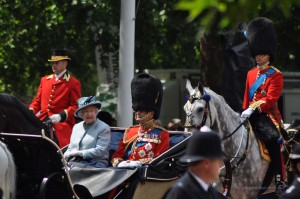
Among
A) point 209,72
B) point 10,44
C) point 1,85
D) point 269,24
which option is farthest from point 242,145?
point 1,85

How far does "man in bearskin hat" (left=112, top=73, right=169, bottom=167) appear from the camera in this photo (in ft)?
29.2

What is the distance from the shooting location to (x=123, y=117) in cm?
1309

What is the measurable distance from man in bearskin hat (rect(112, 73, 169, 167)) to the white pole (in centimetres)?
364

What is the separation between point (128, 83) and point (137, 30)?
3724mm

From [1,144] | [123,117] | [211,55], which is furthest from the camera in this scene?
[211,55]

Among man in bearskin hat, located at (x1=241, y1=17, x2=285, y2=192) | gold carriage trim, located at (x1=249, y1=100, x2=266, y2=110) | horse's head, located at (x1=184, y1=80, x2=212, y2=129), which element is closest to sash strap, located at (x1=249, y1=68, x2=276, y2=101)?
man in bearskin hat, located at (x1=241, y1=17, x2=285, y2=192)

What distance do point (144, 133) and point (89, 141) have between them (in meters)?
0.53

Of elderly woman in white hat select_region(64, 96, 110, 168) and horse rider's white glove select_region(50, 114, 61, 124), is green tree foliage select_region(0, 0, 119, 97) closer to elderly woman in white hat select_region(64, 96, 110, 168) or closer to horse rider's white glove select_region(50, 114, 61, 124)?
horse rider's white glove select_region(50, 114, 61, 124)

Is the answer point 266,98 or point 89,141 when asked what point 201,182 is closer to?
point 89,141

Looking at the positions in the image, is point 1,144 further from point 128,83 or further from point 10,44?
point 10,44

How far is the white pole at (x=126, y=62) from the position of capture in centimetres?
1312

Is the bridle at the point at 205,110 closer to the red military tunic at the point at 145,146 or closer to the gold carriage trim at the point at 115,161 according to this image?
the red military tunic at the point at 145,146

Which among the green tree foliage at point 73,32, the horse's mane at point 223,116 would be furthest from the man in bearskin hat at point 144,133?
the green tree foliage at point 73,32

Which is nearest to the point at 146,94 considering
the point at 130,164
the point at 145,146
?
the point at 145,146
